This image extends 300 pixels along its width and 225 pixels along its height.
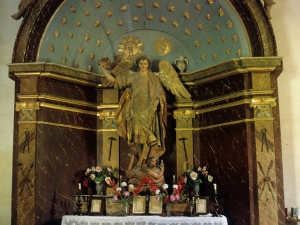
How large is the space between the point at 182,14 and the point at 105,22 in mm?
1405

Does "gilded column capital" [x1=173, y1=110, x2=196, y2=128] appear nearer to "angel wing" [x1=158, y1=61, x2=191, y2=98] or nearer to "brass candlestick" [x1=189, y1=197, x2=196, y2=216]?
"angel wing" [x1=158, y1=61, x2=191, y2=98]

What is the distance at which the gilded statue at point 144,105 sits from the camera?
10.4 metres

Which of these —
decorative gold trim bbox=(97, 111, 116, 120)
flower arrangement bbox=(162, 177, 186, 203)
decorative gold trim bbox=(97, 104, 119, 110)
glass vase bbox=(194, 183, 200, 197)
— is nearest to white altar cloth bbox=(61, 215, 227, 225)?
flower arrangement bbox=(162, 177, 186, 203)

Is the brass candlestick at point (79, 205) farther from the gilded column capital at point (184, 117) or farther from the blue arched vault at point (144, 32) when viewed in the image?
the blue arched vault at point (144, 32)

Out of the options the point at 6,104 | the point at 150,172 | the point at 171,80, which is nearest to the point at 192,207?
the point at 150,172

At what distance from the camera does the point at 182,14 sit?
11141 millimetres

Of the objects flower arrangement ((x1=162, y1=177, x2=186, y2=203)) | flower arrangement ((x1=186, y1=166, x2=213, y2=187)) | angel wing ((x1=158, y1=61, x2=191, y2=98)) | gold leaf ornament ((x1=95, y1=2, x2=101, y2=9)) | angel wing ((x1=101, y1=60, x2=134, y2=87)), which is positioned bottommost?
flower arrangement ((x1=162, y1=177, x2=186, y2=203))

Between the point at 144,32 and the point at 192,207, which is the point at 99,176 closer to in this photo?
the point at 192,207

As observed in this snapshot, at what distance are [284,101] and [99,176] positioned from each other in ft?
11.3

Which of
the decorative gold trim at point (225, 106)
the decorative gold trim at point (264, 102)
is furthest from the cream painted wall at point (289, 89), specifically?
the decorative gold trim at point (225, 106)

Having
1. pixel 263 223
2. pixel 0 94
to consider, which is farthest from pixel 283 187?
pixel 0 94

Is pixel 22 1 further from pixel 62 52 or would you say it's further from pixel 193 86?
pixel 193 86

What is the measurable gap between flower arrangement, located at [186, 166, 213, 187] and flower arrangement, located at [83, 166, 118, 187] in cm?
127

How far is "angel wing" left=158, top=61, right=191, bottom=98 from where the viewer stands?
35.4 feet
